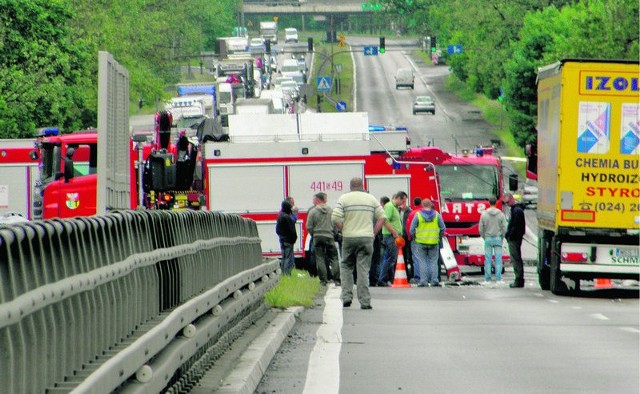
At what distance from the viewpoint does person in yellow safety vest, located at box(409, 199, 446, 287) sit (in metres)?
27.8

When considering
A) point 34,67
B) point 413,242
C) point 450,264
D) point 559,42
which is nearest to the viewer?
point 413,242

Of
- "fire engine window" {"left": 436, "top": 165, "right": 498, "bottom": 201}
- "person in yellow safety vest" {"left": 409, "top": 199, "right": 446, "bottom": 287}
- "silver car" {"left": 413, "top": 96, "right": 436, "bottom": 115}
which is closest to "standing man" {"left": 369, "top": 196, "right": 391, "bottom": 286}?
"person in yellow safety vest" {"left": 409, "top": 199, "right": 446, "bottom": 287}

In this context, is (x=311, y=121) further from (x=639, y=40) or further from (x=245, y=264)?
(x=639, y=40)

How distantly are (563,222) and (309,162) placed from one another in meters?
10.1

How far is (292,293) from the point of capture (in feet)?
64.7

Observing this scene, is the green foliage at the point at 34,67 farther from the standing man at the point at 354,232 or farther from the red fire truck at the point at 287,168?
the standing man at the point at 354,232

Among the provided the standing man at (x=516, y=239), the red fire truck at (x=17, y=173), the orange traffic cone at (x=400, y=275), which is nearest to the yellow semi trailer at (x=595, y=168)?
the standing man at (x=516, y=239)

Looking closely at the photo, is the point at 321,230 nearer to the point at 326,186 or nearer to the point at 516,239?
the point at 516,239

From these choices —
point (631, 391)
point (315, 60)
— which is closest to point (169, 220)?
point (631, 391)

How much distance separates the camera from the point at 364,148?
32531 millimetres

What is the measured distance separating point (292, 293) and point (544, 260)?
6.91 m

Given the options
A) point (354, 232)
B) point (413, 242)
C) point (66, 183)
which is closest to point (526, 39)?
point (413, 242)

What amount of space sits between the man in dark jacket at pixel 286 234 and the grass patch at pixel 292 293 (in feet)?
12.5

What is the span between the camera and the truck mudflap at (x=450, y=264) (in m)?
30.5
